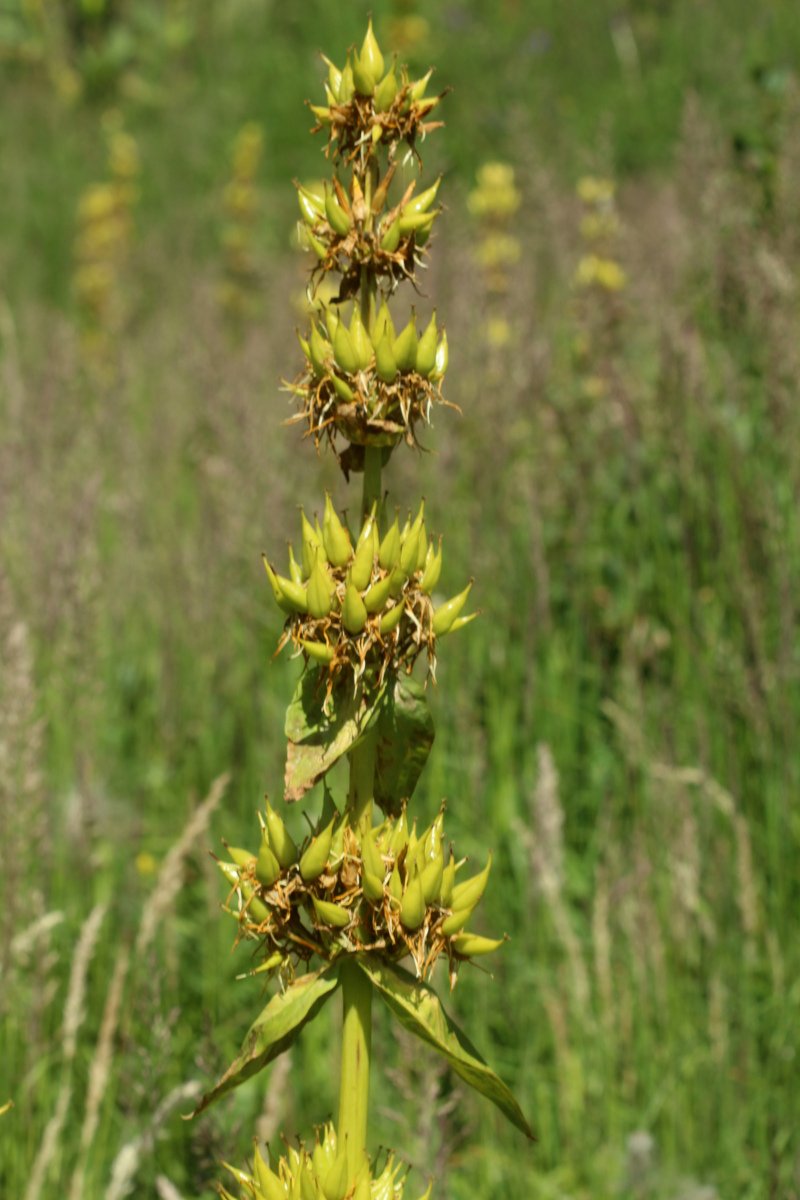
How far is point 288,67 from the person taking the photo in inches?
515

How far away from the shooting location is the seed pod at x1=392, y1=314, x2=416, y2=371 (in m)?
1.10

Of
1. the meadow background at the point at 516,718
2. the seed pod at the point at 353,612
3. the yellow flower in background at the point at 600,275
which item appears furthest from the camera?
the yellow flower in background at the point at 600,275

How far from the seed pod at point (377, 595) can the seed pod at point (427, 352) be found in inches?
6.6

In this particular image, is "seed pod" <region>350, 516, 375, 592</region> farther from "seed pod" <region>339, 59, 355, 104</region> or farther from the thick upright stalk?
"seed pod" <region>339, 59, 355, 104</region>

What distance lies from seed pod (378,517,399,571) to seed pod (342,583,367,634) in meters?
0.04

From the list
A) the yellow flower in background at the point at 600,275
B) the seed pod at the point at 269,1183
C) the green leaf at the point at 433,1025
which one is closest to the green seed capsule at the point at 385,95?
the green leaf at the point at 433,1025

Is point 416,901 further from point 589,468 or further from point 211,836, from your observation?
point 589,468

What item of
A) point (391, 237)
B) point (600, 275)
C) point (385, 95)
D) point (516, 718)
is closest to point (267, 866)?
point (391, 237)

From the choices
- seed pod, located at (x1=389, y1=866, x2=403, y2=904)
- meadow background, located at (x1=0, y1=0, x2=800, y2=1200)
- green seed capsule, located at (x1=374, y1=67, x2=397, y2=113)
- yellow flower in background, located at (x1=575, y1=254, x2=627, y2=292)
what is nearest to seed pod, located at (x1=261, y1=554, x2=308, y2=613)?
seed pod, located at (x1=389, y1=866, x2=403, y2=904)

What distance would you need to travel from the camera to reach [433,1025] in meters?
1.11

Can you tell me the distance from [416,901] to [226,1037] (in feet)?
5.40

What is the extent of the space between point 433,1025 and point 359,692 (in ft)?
0.86

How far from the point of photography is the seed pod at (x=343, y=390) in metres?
1.11

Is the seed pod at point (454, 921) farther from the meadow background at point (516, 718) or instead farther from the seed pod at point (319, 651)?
the meadow background at point (516, 718)
